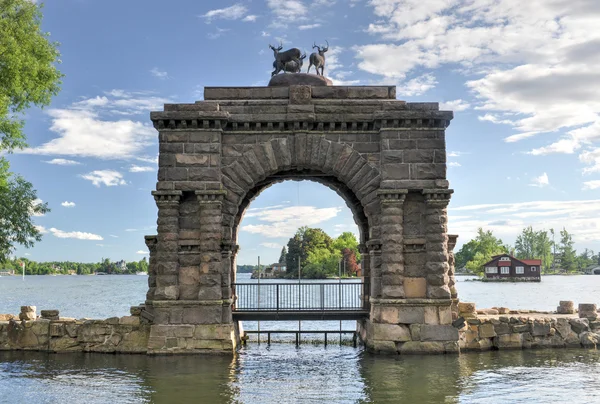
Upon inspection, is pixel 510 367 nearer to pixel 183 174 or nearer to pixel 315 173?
pixel 315 173

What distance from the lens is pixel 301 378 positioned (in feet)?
48.8

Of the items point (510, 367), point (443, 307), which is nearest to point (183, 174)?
point (443, 307)

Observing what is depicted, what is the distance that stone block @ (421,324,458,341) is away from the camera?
17328 mm

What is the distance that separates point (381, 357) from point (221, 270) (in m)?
5.04

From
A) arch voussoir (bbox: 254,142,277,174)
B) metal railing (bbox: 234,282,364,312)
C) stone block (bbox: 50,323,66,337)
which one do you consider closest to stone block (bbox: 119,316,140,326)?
stone block (bbox: 50,323,66,337)

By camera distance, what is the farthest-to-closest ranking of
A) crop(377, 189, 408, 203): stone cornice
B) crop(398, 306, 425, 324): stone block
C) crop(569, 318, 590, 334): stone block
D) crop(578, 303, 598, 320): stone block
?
crop(578, 303, 598, 320): stone block
crop(569, 318, 590, 334): stone block
crop(377, 189, 408, 203): stone cornice
crop(398, 306, 425, 324): stone block

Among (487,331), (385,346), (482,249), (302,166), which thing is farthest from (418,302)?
(482,249)

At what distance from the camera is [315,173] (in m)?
20.5

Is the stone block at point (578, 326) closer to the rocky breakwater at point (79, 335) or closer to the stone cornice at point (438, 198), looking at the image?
the stone cornice at point (438, 198)

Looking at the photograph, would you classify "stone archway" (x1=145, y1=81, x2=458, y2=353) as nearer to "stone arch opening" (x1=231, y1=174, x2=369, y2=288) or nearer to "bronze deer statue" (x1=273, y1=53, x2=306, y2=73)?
"bronze deer statue" (x1=273, y1=53, x2=306, y2=73)

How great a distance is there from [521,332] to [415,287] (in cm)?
369

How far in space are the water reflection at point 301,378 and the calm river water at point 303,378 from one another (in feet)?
0.07

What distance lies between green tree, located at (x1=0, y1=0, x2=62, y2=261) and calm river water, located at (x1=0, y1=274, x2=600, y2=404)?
223 inches

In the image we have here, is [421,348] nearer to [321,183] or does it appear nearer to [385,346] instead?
[385,346]
